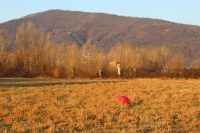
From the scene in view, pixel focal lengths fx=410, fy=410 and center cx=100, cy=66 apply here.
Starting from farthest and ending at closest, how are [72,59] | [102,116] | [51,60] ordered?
[72,59], [51,60], [102,116]

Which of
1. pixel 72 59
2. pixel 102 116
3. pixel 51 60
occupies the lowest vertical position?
pixel 102 116

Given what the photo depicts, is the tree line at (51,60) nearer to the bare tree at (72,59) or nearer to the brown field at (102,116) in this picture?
the bare tree at (72,59)

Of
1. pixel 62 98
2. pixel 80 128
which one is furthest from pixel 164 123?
pixel 62 98

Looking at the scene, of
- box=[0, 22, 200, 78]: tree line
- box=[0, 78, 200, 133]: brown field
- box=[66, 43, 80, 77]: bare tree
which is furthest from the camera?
box=[66, 43, 80, 77]: bare tree

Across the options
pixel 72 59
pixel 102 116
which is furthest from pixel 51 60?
pixel 102 116

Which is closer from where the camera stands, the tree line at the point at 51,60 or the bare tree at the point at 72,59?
the tree line at the point at 51,60

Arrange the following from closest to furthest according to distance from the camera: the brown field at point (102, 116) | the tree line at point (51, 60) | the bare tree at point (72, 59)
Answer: the brown field at point (102, 116) → the tree line at point (51, 60) → the bare tree at point (72, 59)

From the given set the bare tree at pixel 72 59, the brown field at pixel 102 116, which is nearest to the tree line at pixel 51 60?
the bare tree at pixel 72 59

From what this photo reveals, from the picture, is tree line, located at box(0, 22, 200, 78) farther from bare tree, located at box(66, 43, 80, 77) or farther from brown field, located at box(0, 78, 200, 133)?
brown field, located at box(0, 78, 200, 133)

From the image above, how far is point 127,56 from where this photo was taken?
73.9 metres

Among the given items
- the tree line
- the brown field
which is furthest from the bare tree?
the brown field

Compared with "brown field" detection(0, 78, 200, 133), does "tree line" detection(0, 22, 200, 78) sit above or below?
above

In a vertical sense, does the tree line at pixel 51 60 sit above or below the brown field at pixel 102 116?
above

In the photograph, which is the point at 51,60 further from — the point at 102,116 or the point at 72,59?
the point at 102,116
